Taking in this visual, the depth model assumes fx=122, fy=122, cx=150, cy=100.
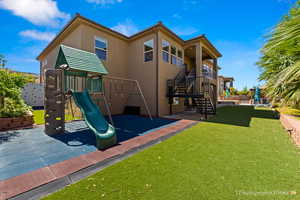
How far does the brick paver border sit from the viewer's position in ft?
6.21

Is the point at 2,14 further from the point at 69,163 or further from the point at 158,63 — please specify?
the point at 69,163

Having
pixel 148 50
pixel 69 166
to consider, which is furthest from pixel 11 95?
pixel 148 50

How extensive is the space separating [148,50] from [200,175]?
906 centimetres

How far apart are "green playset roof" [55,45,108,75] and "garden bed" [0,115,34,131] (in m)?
2.82

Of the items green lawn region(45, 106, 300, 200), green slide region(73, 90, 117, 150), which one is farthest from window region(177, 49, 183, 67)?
green lawn region(45, 106, 300, 200)

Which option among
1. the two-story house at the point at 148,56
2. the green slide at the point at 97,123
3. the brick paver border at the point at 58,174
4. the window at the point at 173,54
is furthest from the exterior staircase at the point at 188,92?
the brick paver border at the point at 58,174

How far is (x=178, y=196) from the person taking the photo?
5.97 feet

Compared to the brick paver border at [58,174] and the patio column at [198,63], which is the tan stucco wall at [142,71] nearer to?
the patio column at [198,63]

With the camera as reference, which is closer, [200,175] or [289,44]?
[289,44]

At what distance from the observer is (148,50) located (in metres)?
A: 9.58

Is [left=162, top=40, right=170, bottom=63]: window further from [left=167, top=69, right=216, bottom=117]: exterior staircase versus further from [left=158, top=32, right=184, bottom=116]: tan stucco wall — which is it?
[left=167, top=69, right=216, bottom=117]: exterior staircase

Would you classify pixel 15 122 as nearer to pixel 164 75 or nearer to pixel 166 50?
pixel 164 75

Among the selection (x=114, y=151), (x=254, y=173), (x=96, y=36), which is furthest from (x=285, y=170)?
(x=96, y=36)

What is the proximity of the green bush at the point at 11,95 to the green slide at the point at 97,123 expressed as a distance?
3020mm
